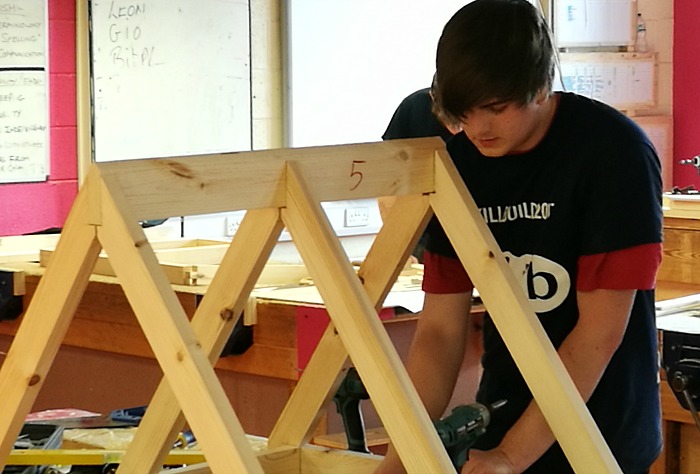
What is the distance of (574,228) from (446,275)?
0.20 metres

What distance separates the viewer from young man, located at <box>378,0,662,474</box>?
4.72 ft

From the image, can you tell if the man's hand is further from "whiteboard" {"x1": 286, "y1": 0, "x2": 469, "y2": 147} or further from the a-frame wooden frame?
"whiteboard" {"x1": 286, "y1": 0, "x2": 469, "y2": 147}

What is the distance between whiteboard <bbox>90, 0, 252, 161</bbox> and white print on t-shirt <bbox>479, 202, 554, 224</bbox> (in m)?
2.99

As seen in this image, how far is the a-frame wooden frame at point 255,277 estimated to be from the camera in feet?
3.80

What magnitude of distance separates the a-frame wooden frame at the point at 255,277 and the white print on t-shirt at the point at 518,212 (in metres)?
0.11

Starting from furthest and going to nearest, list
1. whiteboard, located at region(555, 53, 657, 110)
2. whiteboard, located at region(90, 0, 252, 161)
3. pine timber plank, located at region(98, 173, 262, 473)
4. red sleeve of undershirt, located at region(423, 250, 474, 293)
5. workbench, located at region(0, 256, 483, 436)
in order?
whiteboard, located at region(555, 53, 657, 110) → whiteboard, located at region(90, 0, 252, 161) → workbench, located at region(0, 256, 483, 436) → red sleeve of undershirt, located at region(423, 250, 474, 293) → pine timber plank, located at region(98, 173, 262, 473)

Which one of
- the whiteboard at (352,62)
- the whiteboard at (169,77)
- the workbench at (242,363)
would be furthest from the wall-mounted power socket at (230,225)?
the workbench at (242,363)

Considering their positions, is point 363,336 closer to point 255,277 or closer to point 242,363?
point 255,277

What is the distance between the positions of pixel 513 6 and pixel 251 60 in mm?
3544

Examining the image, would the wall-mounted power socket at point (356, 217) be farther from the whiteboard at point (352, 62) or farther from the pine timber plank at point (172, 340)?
the pine timber plank at point (172, 340)

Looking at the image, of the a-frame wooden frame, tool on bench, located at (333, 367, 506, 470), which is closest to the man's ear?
the a-frame wooden frame

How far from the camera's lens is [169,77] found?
4.64 meters

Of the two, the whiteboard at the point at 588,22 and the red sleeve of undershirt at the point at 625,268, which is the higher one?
the whiteboard at the point at 588,22

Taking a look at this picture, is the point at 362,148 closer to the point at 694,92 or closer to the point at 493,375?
the point at 493,375
